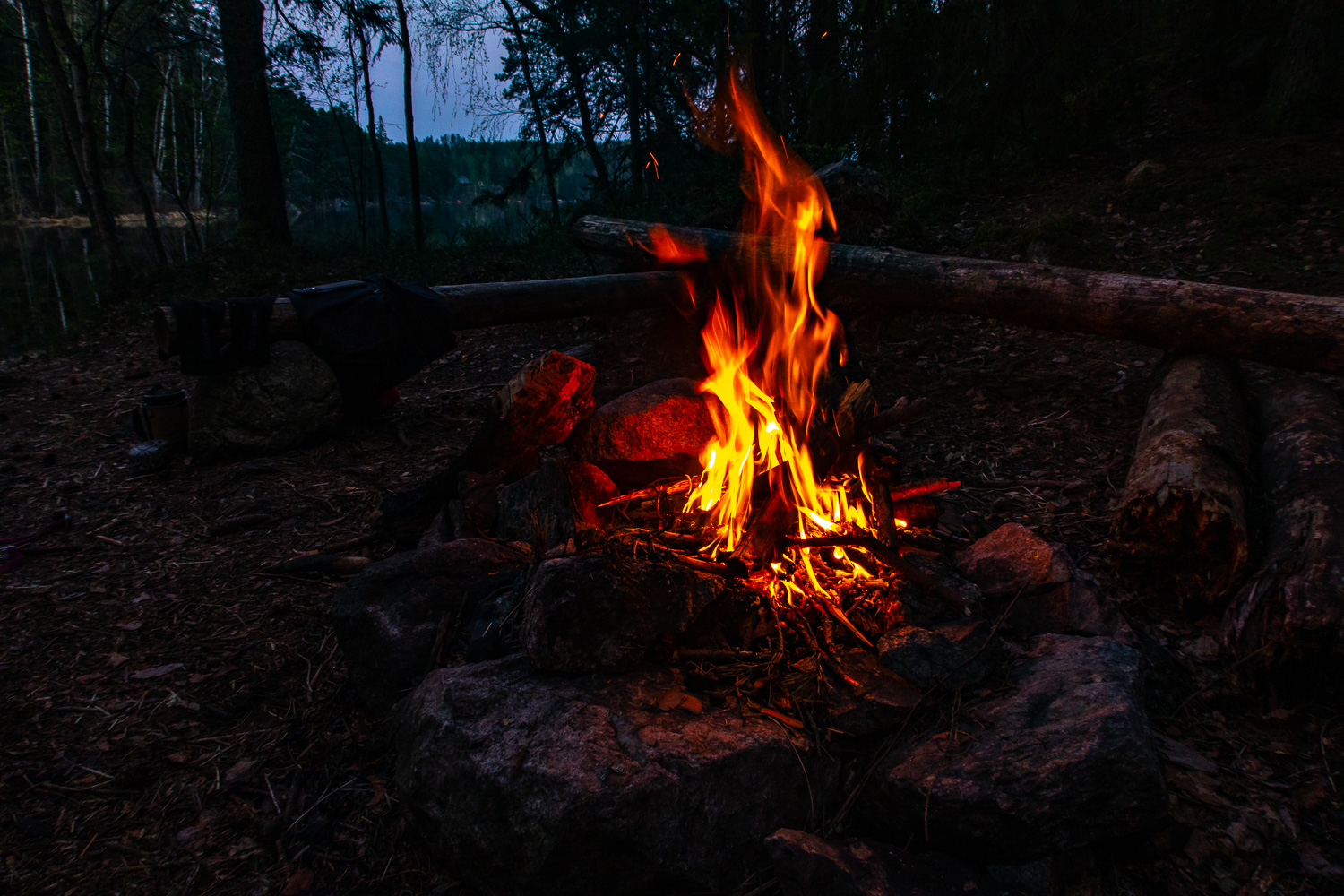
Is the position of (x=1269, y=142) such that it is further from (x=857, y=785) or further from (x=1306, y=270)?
(x=857, y=785)

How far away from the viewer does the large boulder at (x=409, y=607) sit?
102 inches

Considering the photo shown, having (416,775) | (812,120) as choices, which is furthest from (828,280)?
(416,775)

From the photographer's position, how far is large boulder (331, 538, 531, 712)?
2588 millimetres

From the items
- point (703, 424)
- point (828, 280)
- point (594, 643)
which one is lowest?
point (594, 643)

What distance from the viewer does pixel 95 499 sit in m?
4.62

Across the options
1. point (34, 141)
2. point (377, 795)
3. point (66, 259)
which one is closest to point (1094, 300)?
point (377, 795)

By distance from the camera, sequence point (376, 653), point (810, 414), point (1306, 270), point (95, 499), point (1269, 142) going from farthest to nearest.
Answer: point (1269, 142) → point (1306, 270) → point (95, 499) → point (810, 414) → point (376, 653)

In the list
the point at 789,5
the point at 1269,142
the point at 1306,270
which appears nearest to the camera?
the point at 1306,270

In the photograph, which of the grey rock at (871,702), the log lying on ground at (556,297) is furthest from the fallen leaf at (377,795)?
the log lying on ground at (556,297)

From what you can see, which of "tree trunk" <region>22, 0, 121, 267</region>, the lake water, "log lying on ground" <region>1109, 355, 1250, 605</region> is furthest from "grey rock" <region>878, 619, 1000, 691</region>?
"tree trunk" <region>22, 0, 121, 267</region>

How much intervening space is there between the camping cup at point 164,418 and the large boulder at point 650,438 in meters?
3.68

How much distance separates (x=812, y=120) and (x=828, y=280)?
9.77ft

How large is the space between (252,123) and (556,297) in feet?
30.4

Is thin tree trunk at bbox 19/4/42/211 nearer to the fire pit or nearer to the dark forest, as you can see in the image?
the dark forest
